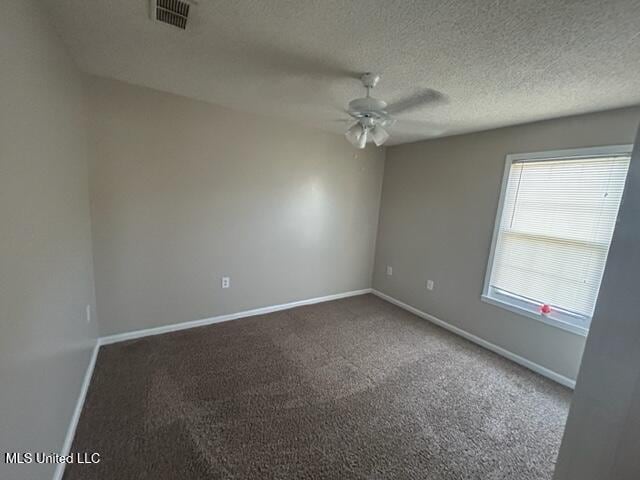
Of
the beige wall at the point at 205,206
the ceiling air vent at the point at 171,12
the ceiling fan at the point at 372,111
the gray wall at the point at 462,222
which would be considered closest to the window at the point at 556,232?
the gray wall at the point at 462,222

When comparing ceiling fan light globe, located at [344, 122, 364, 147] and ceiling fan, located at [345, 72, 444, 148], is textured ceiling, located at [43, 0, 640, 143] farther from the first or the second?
ceiling fan light globe, located at [344, 122, 364, 147]

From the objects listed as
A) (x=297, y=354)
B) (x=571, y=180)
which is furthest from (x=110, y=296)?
(x=571, y=180)

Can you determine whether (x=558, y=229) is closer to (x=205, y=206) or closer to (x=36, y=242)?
(x=205, y=206)

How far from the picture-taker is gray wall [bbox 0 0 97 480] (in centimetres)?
97

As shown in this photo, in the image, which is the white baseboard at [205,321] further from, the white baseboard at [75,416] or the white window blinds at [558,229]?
the white window blinds at [558,229]

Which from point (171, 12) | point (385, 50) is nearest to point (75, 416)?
point (171, 12)

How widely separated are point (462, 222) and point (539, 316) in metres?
1.17

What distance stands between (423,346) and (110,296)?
3.10 meters

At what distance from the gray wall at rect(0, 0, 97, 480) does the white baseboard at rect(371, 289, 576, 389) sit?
2.93 metres

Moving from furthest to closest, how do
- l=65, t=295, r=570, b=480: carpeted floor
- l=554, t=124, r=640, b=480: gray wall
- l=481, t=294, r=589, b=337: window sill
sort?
l=481, t=294, r=589, b=337: window sill < l=65, t=295, r=570, b=480: carpeted floor < l=554, t=124, r=640, b=480: gray wall

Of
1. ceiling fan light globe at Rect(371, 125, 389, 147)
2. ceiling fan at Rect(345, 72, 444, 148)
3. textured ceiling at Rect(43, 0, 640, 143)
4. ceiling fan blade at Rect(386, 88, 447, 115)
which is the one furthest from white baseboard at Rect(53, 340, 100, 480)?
ceiling fan blade at Rect(386, 88, 447, 115)

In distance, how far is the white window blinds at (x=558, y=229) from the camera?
220 centimetres

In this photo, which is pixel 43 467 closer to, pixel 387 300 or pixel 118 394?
pixel 118 394

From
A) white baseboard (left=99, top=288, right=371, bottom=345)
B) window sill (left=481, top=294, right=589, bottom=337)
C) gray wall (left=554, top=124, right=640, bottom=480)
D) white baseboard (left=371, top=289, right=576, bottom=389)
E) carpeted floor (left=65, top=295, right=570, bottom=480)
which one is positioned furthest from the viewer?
white baseboard (left=99, top=288, right=371, bottom=345)
